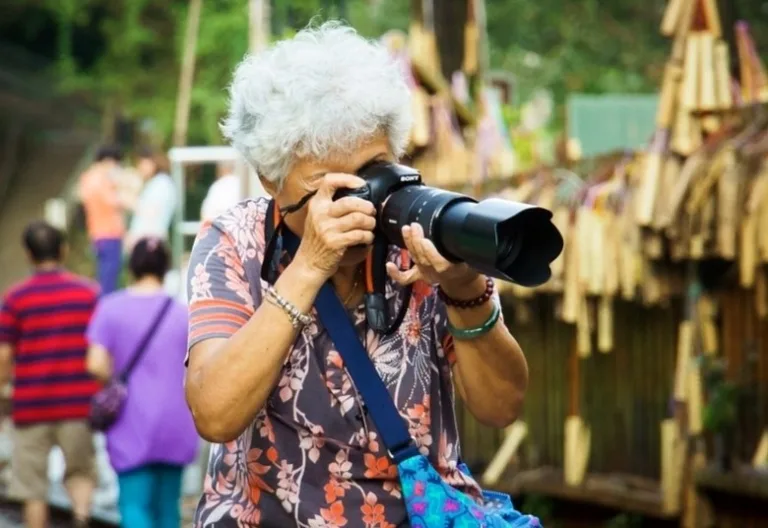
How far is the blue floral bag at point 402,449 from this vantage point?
8.38 feet

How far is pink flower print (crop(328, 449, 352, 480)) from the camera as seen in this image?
2.58 meters

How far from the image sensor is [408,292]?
269cm

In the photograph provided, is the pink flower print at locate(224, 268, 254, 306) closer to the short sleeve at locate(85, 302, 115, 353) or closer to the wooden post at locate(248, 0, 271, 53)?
the short sleeve at locate(85, 302, 115, 353)

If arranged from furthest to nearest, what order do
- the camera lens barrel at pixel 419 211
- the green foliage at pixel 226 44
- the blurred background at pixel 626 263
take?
1. the green foliage at pixel 226 44
2. the blurred background at pixel 626 263
3. the camera lens barrel at pixel 419 211

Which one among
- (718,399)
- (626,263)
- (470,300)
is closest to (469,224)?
(470,300)

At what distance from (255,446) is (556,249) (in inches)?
24.5

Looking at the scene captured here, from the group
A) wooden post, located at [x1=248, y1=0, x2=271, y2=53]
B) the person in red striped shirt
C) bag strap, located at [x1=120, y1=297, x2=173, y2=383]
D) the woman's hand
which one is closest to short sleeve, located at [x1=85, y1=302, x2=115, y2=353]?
bag strap, located at [x1=120, y1=297, x2=173, y2=383]

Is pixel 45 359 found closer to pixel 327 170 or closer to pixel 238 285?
pixel 238 285

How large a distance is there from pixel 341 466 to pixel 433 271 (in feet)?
1.23

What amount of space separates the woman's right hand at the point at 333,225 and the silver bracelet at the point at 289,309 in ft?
0.21

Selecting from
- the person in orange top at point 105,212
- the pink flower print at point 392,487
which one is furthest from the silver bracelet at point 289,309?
the person in orange top at point 105,212

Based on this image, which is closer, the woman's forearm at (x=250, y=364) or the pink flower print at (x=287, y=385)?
the woman's forearm at (x=250, y=364)

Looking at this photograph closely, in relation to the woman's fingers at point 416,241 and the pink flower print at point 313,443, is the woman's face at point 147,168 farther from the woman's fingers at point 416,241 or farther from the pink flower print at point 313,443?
the woman's fingers at point 416,241

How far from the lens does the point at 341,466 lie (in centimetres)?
258
